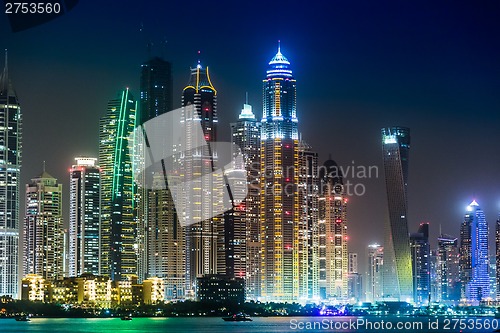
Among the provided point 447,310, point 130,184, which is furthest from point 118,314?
point 447,310

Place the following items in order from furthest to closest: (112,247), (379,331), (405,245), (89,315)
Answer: (405,245) → (112,247) → (89,315) → (379,331)

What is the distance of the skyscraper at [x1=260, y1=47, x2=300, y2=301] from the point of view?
277 feet

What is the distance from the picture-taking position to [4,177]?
280 ft

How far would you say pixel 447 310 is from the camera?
102500 millimetres

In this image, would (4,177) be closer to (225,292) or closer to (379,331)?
(225,292)

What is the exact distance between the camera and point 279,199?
8612cm

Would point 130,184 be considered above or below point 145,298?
above

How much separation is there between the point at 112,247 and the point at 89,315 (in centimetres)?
890

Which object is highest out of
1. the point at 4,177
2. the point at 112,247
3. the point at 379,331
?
the point at 4,177

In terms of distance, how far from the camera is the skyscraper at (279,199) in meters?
84.5

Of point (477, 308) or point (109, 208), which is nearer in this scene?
point (109, 208)

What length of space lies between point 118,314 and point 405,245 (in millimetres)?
31464

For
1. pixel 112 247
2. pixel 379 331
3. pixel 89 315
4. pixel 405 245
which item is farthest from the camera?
pixel 405 245

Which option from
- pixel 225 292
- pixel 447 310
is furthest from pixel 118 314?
pixel 447 310
